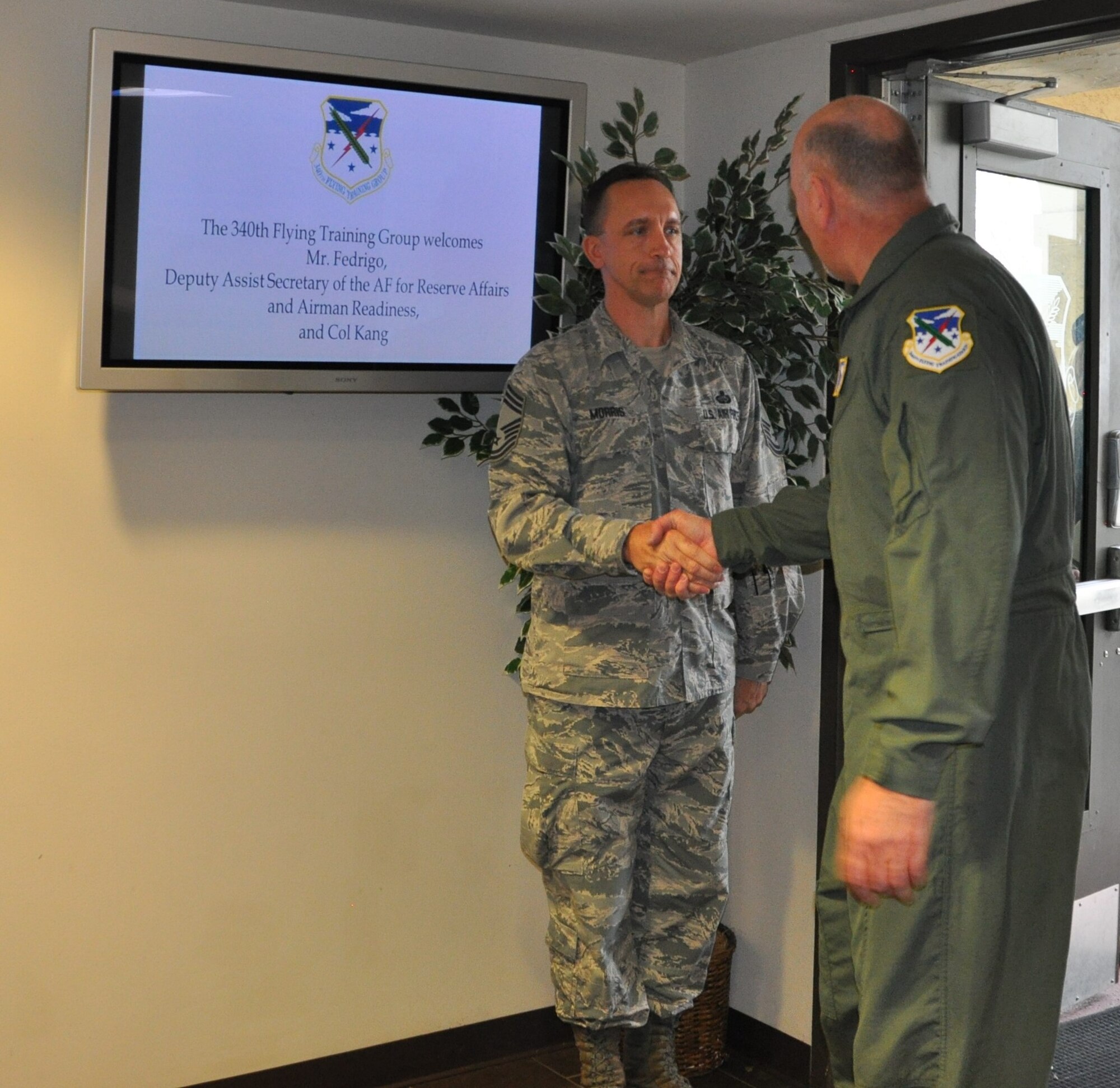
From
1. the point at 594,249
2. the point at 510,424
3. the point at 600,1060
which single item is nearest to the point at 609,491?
the point at 510,424

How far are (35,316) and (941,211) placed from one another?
1.68 metres

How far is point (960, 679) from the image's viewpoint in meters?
1.60

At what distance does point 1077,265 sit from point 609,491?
1471 millimetres

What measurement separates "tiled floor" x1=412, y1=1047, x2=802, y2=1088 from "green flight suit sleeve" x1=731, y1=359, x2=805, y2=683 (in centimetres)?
98

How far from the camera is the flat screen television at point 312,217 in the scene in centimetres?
250

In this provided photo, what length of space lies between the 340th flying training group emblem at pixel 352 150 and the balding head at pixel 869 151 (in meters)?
1.08

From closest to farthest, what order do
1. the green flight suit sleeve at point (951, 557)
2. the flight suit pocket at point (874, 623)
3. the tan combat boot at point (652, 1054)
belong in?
the green flight suit sleeve at point (951, 557), the flight suit pocket at point (874, 623), the tan combat boot at point (652, 1054)

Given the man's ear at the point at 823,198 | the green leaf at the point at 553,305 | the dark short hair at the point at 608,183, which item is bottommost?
the man's ear at the point at 823,198

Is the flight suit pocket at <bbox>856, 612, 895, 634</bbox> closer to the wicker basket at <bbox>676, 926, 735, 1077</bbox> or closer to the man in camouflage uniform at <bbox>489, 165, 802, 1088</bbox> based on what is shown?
the man in camouflage uniform at <bbox>489, 165, 802, 1088</bbox>

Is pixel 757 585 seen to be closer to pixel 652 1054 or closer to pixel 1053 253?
pixel 652 1054

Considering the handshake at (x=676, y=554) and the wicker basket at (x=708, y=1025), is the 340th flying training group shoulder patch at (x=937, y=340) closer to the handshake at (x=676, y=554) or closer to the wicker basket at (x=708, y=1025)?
the handshake at (x=676, y=554)

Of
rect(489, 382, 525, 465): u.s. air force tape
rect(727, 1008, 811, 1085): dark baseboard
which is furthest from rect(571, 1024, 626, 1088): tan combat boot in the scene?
rect(489, 382, 525, 465): u.s. air force tape

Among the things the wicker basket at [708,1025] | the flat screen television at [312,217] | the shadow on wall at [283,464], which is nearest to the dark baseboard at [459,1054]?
the wicker basket at [708,1025]

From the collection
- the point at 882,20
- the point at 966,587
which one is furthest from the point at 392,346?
the point at 966,587
